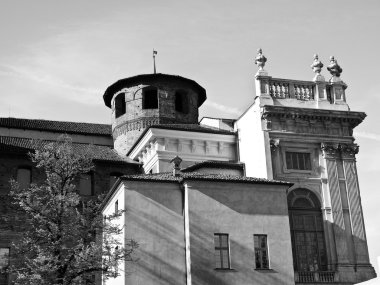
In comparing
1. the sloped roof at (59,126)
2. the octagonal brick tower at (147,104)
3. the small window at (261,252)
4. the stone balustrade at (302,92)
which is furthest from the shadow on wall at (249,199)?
the sloped roof at (59,126)

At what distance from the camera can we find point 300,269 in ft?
96.9

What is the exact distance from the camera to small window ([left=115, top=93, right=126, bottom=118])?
4141cm

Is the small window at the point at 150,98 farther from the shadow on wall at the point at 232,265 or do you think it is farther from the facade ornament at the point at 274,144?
the shadow on wall at the point at 232,265

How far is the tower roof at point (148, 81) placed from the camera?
40438 mm

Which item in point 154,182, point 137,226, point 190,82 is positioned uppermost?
point 190,82

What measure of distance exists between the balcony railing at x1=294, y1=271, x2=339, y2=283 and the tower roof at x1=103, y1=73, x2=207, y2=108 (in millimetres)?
16316

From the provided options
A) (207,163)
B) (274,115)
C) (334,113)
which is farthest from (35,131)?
(334,113)

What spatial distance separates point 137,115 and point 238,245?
15710 millimetres

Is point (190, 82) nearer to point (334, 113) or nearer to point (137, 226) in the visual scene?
point (334, 113)

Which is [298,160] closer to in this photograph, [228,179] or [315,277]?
[315,277]

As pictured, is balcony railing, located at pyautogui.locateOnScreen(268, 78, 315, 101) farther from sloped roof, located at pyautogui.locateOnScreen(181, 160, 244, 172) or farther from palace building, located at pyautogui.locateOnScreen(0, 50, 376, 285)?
sloped roof, located at pyautogui.locateOnScreen(181, 160, 244, 172)

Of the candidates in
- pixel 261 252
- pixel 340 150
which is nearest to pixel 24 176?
pixel 261 252

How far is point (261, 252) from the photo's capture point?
26.9 meters

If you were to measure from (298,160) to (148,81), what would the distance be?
40.6 feet
